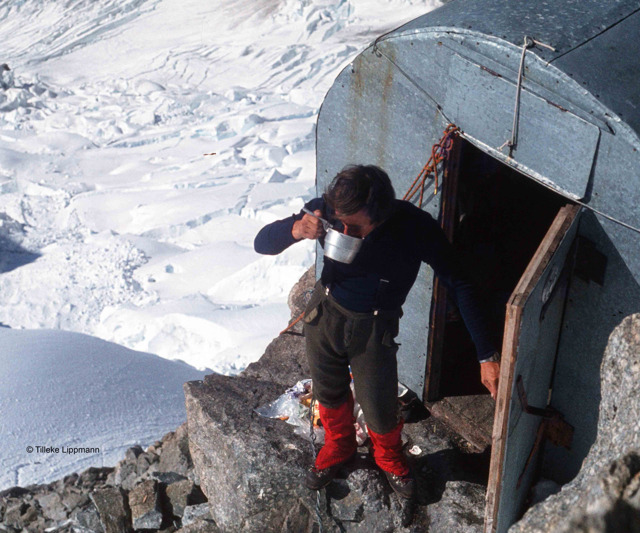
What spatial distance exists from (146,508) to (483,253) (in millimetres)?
3065

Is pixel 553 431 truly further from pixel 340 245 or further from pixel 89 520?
pixel 89 520

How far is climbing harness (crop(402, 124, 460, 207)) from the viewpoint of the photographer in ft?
12.1

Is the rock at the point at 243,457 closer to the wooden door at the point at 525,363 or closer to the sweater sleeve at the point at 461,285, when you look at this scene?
the wooden door at the point at 525,363

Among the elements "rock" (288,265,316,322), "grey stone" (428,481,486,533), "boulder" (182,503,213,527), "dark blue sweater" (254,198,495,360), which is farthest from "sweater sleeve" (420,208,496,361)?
"rock" (288,265,316,322)

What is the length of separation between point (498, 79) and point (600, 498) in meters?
2.09

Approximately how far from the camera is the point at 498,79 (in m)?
3.34

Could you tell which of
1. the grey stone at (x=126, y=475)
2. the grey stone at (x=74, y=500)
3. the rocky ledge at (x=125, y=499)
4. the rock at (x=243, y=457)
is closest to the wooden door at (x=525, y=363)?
the rock at (x=243, y=457)

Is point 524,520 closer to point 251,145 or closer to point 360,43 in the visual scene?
point 251,145

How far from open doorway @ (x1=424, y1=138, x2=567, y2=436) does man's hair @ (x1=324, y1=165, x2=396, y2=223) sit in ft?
3.97

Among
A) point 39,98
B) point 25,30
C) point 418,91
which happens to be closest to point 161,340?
point 418,91

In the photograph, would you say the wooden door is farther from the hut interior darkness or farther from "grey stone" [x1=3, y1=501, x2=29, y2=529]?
"grey stone" [x1=3, y1=501, x2=29, y2=529]

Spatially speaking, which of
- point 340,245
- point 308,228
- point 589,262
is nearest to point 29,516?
point 308,228

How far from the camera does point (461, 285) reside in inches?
125

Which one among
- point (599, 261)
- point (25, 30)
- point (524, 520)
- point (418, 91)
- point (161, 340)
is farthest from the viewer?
point (25, 30)
